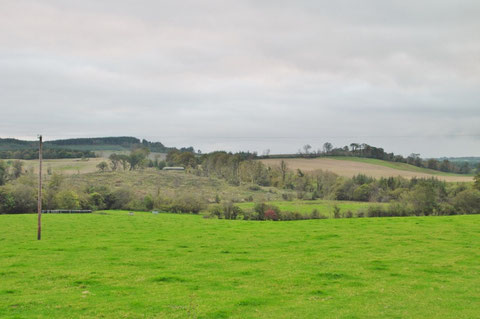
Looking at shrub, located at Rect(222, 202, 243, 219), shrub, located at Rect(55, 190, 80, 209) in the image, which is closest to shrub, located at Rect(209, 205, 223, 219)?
shrub, located at Rect(222, 202, 243, 219)

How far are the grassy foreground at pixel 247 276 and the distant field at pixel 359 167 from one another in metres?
85.2

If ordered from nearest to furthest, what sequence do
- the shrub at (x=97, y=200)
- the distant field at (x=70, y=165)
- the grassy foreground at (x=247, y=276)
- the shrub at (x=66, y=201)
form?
the grassy foreground at (x=247, y=276)
the shrub at (x=66, y=201)
the shrub at (x=97, y=200)
the distant field at (x=70, y=165)

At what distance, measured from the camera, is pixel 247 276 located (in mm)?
18641

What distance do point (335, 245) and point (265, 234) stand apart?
30.6ft

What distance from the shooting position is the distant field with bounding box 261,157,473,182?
115m

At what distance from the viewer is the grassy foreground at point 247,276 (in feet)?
44.0

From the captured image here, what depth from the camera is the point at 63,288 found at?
16516 millimetres

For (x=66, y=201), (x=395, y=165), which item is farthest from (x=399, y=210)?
(x=395, y=165)

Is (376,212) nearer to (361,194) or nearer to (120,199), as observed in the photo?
(361,194)

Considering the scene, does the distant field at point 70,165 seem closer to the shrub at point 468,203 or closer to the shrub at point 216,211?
the shrub at point 216,211

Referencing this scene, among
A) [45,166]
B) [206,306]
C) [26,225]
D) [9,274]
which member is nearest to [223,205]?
[26,225]

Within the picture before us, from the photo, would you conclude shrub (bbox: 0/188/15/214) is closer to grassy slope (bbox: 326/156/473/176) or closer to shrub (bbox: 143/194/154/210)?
shrub (bbox: 143/194/154/210)

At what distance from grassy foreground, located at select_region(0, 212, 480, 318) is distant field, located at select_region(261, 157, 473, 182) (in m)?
85.2

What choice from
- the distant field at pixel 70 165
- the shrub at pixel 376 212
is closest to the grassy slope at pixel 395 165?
the shrub at pixel 376 212
